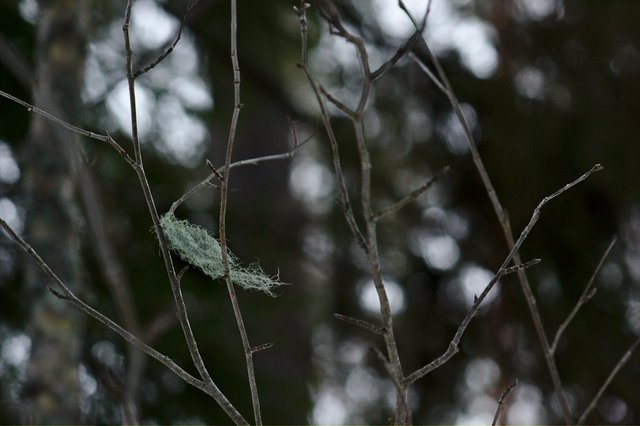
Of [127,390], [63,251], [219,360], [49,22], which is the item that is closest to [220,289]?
[219,360]

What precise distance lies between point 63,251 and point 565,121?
2465 millimetres

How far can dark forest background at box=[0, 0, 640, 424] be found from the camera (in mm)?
3498

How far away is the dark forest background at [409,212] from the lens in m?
3.50

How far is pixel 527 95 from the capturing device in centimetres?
402

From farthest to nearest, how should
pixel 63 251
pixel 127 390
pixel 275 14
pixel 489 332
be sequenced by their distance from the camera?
1. pixel 275 14
2. pixel 489 332
3. pixel 63 251
4. pixel 127 390

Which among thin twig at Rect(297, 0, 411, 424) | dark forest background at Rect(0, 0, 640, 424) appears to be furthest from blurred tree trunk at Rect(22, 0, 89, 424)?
thin twig at Rect(297, 0, 411, 424)

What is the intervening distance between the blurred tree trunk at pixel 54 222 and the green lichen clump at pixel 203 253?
99 centimetres

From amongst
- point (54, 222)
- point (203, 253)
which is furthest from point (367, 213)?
point (54, 222)

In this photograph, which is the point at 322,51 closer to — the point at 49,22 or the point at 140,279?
the point at 140,279

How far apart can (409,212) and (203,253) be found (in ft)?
9.80

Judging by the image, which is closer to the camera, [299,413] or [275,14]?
[299,413]

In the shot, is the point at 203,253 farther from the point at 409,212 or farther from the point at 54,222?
the point at 409,212

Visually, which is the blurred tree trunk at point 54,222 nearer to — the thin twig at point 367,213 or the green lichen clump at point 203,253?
the green lichen clump at point 203,253

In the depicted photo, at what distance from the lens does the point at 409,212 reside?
440 centimetres
